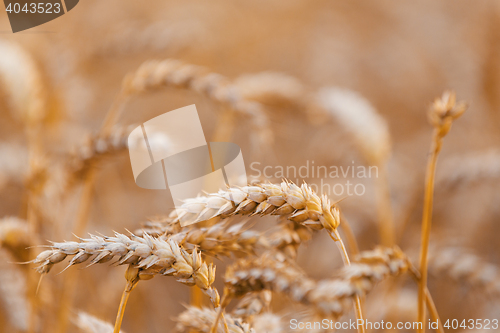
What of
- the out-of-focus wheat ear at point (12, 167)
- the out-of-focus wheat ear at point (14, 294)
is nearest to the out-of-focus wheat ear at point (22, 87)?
the out-of-focus wheat ear at point (12, 167)

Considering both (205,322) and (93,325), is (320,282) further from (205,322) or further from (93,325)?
(93,325)

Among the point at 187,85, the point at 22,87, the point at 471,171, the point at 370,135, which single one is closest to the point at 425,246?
the point at 370,135

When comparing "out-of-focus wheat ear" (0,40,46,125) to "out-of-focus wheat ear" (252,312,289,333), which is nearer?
"out-of-focus wheat ear" (252,312,289,333)

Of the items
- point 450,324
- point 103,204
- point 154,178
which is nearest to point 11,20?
point 103,204

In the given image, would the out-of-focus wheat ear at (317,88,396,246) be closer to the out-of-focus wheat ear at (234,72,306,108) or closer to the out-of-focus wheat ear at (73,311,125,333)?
the out-of-focus wheat ear at (234,72,306,108)

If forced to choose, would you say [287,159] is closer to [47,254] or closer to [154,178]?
[154,178]

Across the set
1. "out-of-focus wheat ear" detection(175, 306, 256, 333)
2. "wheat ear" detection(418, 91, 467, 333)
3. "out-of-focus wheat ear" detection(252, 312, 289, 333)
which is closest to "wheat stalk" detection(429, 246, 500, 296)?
"wheat ear" detection(418, 91, 467, 333)

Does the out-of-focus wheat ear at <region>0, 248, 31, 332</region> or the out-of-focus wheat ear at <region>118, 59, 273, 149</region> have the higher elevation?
the out-of-focus wheat ear at <region>118, 59, 273, 149</region>
